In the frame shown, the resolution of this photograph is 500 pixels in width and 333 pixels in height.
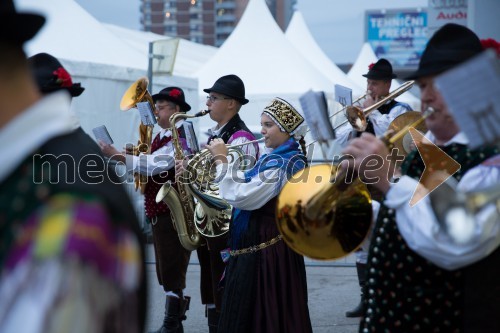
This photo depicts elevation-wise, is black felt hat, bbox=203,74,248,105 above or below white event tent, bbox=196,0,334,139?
below

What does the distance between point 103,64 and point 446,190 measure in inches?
322

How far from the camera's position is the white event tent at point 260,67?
15773mm

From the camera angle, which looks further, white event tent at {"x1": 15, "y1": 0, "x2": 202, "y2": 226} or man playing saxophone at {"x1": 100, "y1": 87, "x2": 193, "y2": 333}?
white event tent at {"x1": 15, "y1": 0, "x2": 202, "y2": 226}

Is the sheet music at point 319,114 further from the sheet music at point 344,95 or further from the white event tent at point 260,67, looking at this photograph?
the white event tent at point 260,67

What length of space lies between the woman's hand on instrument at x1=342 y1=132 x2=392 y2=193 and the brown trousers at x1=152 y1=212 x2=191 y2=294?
356 cm

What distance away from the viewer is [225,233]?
5301 mm

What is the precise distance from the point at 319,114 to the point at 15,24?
1.45 metres

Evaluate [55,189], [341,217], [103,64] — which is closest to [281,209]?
[341,217]

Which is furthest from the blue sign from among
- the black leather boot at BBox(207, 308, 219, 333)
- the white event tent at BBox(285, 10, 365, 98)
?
the black leather boot at BBox(207, 308, 219, 333)

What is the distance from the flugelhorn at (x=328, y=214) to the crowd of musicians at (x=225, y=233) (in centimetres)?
6

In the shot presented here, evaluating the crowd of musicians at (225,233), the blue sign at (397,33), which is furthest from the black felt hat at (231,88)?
the blue sign at (397,33)

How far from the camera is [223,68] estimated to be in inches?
647

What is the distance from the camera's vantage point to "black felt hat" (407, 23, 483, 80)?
243 cm

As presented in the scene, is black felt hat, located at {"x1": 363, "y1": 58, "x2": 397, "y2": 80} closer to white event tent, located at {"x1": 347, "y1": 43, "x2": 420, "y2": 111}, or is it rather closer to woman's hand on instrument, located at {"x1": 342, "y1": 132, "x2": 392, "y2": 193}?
woman's hand on instrument, located at {"x1": 342, "y1": 132, "x2": 392, "y2": 193}
